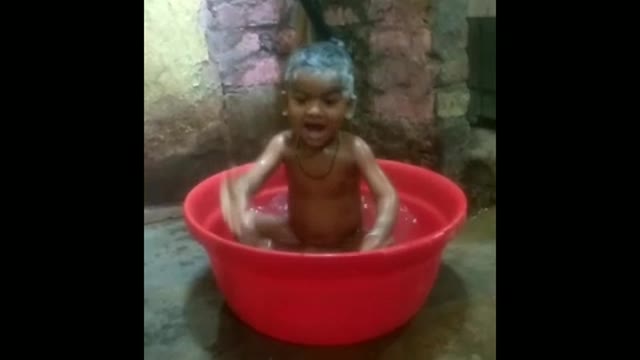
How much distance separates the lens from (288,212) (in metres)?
1.15

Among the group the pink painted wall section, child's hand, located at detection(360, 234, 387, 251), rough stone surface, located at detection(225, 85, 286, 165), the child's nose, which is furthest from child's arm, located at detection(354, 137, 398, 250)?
the pink painted wall section

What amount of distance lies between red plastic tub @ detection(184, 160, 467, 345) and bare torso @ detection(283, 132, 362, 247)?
0.54 ft

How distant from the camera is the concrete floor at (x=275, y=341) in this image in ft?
3.08

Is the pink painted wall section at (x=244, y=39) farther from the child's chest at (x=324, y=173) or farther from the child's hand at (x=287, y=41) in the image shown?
the child's chest at (x=324, y=173)

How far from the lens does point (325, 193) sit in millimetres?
1071

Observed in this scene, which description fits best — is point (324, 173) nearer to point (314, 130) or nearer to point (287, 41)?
point (314, 130)

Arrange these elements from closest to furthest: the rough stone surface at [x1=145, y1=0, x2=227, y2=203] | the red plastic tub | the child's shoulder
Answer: the red plastic tub, the child's shoulder, the rough stone surface at [x1=145, y1=0, x2=227, y2=203]

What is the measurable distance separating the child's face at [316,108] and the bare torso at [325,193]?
0.11ft

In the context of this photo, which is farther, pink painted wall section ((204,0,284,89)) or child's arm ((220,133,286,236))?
pink painted wall section ((204,0,284,89))

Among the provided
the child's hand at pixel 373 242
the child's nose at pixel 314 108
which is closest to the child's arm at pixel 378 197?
the child's hand at pixel 373 242

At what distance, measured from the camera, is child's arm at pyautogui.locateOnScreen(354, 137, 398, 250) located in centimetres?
101

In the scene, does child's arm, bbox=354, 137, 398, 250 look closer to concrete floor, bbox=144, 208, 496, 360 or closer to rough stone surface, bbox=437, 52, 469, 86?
concrete floor, bbox=144, 208, 496, 360
